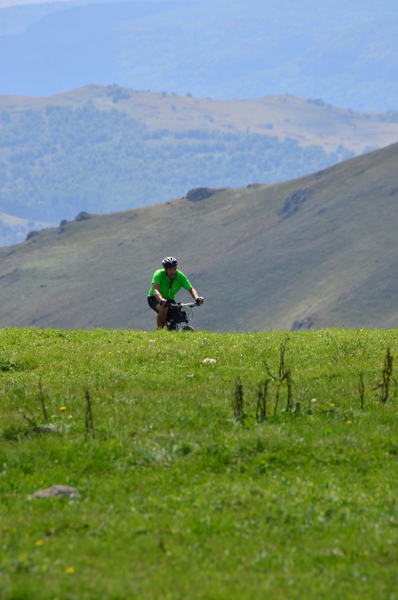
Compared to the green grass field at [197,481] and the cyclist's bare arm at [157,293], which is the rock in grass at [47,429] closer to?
the green grass field at [197,481]

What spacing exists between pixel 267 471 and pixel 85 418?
3.34m

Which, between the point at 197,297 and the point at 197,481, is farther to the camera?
Result: the point at 197,297

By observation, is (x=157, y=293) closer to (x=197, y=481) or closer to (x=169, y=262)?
(x=169, y=262)

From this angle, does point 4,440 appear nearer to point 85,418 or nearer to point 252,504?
point 85,418

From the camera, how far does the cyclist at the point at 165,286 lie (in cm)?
2498

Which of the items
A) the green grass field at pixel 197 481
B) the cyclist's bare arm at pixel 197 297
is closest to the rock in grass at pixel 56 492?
the green grass field at pixel 197 481

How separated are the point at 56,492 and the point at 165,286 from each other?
14.0 meters

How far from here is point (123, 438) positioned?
545 inches

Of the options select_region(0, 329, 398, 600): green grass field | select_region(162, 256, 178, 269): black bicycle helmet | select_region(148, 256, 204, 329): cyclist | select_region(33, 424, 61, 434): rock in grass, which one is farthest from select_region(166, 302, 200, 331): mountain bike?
select_region(33, 424, 61, 434): rock in grass

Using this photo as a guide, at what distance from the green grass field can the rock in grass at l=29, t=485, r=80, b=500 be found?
122 mm

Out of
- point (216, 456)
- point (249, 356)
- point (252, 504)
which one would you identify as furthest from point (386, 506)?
point (249, 356)

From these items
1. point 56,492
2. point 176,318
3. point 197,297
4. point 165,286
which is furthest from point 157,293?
point 56,492

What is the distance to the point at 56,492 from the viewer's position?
466 inches

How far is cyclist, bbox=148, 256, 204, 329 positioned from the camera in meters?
25.0
